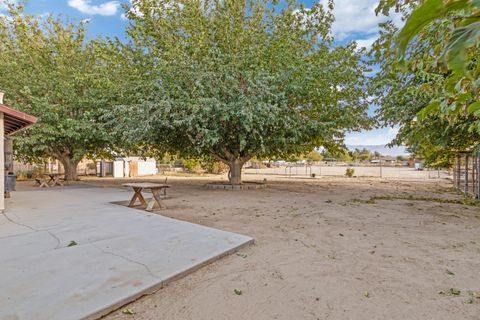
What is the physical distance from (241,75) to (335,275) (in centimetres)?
820

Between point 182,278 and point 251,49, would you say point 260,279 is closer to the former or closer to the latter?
point 182,278

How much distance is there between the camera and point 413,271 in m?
3.57

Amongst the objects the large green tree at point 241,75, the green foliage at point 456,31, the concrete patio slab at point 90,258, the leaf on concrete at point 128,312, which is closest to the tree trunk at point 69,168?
the large green tree at point 241,75

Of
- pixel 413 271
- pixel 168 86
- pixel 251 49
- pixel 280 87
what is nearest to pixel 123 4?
pixel 168 86

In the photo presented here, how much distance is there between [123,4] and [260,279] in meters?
12.5

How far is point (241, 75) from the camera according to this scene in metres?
10.3

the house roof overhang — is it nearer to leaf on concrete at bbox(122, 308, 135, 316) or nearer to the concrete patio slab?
the concrete patio slab

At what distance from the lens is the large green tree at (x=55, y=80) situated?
12.6 metres

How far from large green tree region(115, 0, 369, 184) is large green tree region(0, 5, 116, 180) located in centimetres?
221

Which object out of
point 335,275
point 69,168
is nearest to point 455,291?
point 335,275

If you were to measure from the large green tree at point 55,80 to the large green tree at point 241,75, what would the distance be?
2206 mm

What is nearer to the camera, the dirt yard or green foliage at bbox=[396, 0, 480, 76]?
green foliage at bbox=[396, 0, 480, 76]

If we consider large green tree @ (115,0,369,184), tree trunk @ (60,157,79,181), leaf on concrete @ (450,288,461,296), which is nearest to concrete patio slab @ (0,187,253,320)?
leaf on concrete @ (450,288,461,296)

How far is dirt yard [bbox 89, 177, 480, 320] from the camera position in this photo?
2.69 meters
